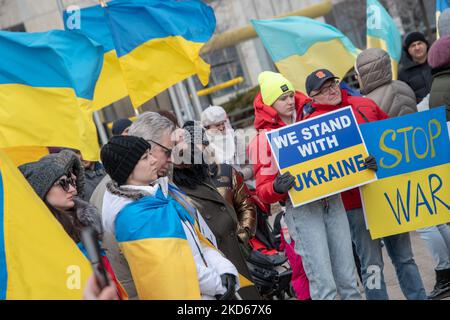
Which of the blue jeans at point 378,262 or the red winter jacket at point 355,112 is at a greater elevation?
the red winter jacket at point 355,112

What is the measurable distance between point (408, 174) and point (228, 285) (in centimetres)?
223

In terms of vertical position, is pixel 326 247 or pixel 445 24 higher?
pixel 445 24

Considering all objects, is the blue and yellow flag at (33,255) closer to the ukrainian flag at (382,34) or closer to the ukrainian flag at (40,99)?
the ukrainian flag at (40,99)

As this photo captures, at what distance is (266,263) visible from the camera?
23.1 ft

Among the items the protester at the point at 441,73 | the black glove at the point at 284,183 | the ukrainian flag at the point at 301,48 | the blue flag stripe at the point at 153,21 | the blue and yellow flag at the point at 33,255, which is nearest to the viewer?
the blue and yellow flag at the point at 33,255

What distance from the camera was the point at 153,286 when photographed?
3.87 metres

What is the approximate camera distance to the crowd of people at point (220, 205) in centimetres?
400

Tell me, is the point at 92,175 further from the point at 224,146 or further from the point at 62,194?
the point at 62,194

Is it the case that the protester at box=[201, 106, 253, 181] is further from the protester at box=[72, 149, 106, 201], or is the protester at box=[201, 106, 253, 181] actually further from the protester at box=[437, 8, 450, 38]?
the protester at box=[437, 8, 450, 38]

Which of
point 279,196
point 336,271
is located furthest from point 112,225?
point 336,271

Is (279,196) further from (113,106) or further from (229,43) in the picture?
(229,43)

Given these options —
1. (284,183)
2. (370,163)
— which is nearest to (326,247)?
(284,183)

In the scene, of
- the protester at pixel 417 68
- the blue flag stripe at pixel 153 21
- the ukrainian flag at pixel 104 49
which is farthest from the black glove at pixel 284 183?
the protester at pixel 417 68

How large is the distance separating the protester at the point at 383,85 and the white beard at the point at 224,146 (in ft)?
6.05
